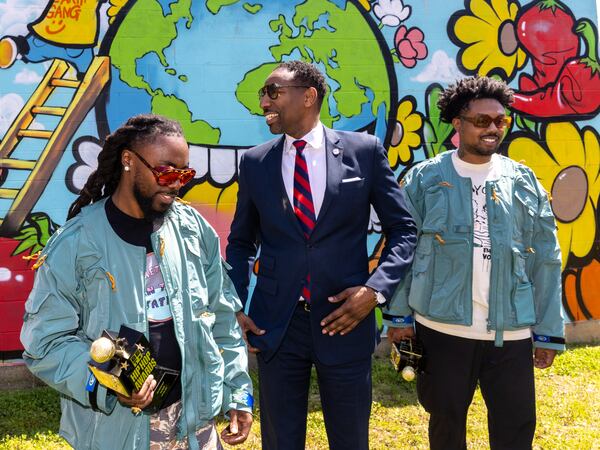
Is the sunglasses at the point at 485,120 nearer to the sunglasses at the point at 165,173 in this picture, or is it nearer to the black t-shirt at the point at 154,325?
the sunglasses at the point at 165,173

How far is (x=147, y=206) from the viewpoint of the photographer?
2.43 m

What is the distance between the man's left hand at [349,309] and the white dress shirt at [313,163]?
380 millimetres

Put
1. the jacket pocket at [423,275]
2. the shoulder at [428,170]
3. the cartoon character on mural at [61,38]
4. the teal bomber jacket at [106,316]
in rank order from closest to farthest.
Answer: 1. the teal bomber jacket at [106,316]
2. the jacket pocket at [423,275]
3. the shoulder at [428,170]
4. the cartoon character on mural at [61,38]

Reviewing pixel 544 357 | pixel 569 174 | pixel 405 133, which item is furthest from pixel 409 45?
pixel 544 357

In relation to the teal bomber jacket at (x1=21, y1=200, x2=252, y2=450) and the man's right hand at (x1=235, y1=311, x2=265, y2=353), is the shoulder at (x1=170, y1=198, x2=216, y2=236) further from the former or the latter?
the man's right hand at (x1=235, y1=311, x2=265, y2=353)

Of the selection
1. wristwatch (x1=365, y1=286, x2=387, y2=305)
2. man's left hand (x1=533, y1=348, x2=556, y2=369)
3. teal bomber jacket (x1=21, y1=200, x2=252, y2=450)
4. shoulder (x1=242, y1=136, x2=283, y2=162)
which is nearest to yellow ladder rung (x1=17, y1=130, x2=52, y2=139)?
shoulder (x1=242, y1=136, x2=283, y2=162)

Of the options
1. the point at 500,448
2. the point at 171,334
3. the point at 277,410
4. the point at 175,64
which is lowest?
the point at 500,448

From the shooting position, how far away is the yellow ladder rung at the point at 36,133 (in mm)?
5246

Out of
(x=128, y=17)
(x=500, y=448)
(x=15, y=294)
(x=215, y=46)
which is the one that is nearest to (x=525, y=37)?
(x=215, y=46)

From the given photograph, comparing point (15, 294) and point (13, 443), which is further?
point (15, 294)

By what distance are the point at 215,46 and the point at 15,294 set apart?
2535 mm

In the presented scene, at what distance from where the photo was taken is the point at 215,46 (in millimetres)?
5508

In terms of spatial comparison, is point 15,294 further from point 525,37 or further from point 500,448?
point 525,37

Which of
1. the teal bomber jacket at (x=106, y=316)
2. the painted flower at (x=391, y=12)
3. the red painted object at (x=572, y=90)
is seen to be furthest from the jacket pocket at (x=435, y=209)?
the red painted object at (x=572, y=90)
